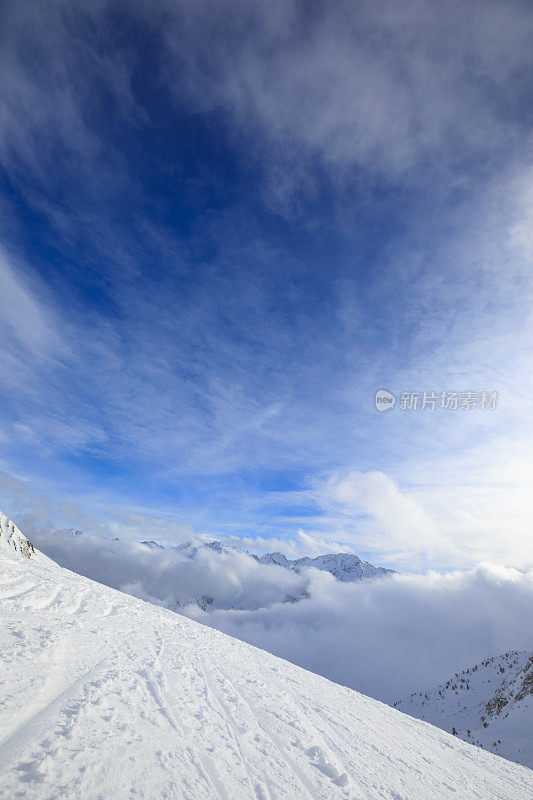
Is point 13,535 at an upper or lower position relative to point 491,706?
upper

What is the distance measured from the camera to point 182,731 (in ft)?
17.6

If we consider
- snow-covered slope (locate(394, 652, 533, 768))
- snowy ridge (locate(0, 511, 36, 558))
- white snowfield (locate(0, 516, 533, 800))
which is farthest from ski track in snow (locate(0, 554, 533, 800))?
snow-covered slope (locate(394, 652, 533, 768))

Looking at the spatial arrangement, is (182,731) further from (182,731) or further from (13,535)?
(13,535)

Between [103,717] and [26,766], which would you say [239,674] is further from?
[26,766]

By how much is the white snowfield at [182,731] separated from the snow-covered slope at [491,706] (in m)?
17.9

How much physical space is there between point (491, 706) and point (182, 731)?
3915 cm

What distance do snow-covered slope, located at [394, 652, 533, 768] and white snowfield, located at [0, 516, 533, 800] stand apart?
703 inches

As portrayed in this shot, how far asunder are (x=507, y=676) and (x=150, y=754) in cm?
4916

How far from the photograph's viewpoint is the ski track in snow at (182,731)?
4035 millimetres

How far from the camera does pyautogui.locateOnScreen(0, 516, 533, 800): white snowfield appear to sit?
404cm

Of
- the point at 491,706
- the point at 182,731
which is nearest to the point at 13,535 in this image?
the point at 182,731

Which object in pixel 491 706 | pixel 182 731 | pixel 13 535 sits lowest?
pixel 491 706

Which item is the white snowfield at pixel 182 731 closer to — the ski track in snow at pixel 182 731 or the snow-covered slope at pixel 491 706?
the ski track in snow at pixel 182 731

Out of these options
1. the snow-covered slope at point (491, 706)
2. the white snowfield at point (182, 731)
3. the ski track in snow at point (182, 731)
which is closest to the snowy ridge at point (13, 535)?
the ski track in snow at point (182, 731)
